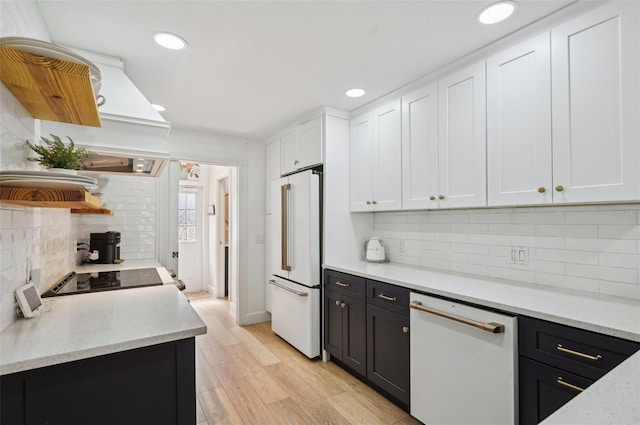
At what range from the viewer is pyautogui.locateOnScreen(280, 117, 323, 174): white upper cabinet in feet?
10.2

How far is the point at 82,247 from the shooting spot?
3137mm

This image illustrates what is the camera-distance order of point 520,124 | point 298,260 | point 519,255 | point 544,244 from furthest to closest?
point 298,260 < point 519,255 < point 544,244 < point 520,124

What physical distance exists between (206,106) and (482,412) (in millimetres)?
3109

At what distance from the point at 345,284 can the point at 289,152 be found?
66.0 inches

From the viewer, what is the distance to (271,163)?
4098 mm

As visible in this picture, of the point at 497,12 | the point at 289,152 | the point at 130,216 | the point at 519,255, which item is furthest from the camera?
the point at 289,152

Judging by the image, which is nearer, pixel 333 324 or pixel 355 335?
pixel 355 335

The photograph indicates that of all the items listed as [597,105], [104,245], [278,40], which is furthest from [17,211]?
[597,105]

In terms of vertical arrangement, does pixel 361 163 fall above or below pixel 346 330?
above

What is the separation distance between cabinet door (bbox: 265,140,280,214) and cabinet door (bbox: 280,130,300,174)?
0.12 m

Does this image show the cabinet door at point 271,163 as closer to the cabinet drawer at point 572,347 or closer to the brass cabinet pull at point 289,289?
the brass cabinet pull at point 289,289

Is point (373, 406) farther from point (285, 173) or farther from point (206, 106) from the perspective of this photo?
point (206, 106)

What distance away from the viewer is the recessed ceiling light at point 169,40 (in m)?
1.86

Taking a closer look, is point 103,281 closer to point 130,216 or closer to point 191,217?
point 130,216
